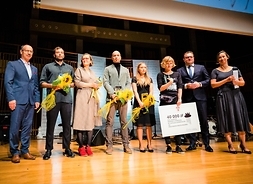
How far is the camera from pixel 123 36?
7758 millimetres

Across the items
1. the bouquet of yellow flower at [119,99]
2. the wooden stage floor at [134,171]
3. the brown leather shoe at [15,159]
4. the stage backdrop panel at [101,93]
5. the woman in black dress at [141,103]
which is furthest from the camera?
the stage backdrop panel at [101,93]

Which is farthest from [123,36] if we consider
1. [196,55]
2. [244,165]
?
[244,165]

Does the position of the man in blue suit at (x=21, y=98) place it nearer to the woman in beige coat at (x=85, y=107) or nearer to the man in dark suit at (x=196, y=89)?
the woman in beige coat at (x=85, y=107)

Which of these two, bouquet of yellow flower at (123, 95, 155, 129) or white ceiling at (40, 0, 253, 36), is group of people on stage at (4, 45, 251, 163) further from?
white ceiling at (40, 0, 253, 36)

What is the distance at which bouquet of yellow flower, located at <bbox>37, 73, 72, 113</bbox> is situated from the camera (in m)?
2.52

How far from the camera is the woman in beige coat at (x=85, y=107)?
271 centimetres

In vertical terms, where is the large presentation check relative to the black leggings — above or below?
above

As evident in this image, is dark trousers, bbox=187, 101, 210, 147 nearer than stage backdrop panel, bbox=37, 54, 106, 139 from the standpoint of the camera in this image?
Yes

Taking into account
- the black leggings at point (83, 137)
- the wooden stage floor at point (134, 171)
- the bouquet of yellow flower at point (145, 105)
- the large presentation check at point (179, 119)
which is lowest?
the wooden stage floor at point (134, 171)

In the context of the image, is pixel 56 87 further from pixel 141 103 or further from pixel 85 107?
pixel 141 103

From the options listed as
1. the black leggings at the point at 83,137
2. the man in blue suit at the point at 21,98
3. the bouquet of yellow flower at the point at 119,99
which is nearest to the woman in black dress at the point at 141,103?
the bouquet of yellow flower at the point at 119,99

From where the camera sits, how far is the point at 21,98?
2482 mm

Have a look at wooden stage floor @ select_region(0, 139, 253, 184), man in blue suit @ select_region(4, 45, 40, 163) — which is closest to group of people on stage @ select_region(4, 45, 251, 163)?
man in blue suit @ select_region(4, 45, 40, 163)

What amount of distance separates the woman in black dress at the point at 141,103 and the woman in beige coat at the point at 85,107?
0.57 meters
